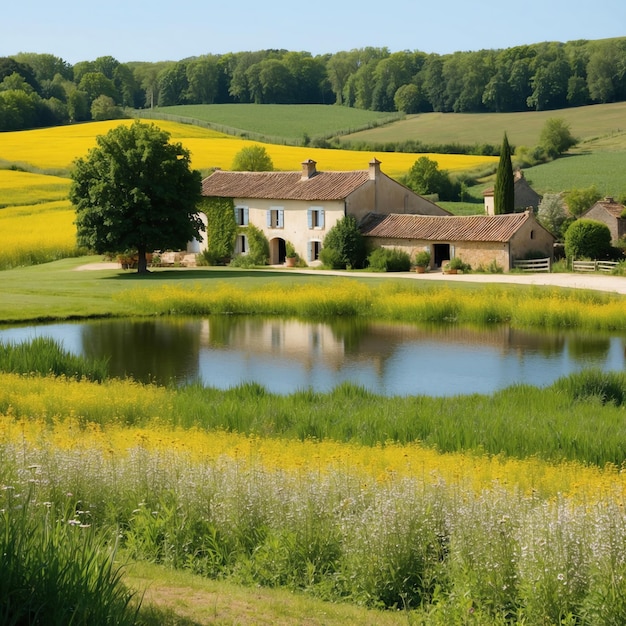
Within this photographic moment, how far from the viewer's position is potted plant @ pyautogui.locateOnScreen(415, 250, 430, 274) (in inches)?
2019

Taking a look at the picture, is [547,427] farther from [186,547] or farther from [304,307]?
[304,307]

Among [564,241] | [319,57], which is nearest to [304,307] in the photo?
[564,241]

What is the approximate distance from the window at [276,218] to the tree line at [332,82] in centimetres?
5275

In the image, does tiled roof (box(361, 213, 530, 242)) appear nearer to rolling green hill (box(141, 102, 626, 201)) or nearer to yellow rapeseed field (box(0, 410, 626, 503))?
rolling green hill (box(141, 102, 626, 201))

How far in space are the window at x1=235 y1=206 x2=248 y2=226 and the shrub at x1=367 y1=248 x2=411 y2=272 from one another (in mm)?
7997

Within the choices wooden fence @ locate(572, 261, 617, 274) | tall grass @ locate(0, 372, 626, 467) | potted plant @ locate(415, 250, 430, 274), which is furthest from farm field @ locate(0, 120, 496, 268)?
tall grass @ locate(0, 372, 626, 467)

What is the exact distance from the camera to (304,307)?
36844 millimetres

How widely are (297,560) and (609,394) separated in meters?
12.2

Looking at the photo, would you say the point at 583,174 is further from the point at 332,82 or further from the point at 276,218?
the point at 332,82

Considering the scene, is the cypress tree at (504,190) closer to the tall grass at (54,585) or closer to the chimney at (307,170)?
the chimney at (307,170)

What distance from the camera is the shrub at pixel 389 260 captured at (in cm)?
5138

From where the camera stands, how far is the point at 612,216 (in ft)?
192

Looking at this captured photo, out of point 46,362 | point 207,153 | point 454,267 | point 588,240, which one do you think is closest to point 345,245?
→ point 454,267

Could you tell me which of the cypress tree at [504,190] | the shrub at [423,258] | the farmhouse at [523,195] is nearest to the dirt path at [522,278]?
the shrub at [423,258]
